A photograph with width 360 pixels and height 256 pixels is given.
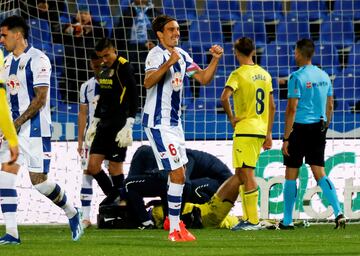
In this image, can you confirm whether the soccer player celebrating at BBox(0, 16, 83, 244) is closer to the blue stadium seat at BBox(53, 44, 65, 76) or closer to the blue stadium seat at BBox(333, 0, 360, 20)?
the blue stadium seat at BBox(53, 44, 65, 76)

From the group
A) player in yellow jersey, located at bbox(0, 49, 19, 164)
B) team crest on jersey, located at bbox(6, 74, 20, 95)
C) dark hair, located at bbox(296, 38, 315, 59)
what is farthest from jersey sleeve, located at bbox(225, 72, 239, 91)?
player in yellow jersey, located at bbox(0, 49, 19, 164)

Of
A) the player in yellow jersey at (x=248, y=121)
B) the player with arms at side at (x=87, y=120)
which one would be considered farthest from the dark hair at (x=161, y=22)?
the player with arms at side at (x=87, y=120)

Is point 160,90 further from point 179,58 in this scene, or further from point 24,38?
point 24,38

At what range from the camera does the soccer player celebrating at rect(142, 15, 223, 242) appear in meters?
9.38

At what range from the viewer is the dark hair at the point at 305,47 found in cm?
1157

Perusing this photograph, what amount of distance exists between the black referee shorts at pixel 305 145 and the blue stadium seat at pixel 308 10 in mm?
5333

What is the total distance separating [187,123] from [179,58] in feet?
18.8

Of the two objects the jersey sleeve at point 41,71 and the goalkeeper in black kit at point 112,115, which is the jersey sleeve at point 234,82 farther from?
the jersey sleeve at point 41,71

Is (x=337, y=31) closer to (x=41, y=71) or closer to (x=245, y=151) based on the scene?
(x=245, y=151)

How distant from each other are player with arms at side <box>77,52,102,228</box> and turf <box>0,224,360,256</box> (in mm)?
889

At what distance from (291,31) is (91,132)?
4933 millimetres

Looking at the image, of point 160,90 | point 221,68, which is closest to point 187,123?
point 221,68

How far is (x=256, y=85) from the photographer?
11.5 m

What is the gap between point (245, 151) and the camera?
1141 cm
